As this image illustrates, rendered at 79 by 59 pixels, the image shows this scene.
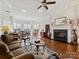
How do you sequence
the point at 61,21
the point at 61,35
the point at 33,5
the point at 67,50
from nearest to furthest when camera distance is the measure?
1. the point at 67,50
2. the point at 33,5
3. the point at 61,21
4. the point at 61,35

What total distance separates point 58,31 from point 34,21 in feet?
32.2

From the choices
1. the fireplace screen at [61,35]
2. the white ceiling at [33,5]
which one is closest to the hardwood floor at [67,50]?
the fireplace screen at [61,35]

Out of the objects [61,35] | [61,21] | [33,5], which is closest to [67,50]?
[61,35]

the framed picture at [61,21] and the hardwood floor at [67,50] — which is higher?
the framed picture at [61,21]

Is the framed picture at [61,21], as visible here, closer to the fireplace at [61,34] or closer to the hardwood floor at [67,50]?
the fireplace at [61,34]

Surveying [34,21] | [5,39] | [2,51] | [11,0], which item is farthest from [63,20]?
[34,21]

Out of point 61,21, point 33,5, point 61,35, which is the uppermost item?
point 33,5

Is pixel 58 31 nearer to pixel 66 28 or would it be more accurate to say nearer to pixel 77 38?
pixel 66 28

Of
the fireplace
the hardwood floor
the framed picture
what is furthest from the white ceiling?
the hardwood floor

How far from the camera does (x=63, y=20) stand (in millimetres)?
9023

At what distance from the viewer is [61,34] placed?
373 inches

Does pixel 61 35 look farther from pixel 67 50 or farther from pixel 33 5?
pixel 67 50

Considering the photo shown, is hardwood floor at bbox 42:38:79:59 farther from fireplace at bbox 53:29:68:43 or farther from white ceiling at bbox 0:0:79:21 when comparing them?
white ceiling at bbox 0:0:79:21

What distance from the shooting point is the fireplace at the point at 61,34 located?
871 centimetres
